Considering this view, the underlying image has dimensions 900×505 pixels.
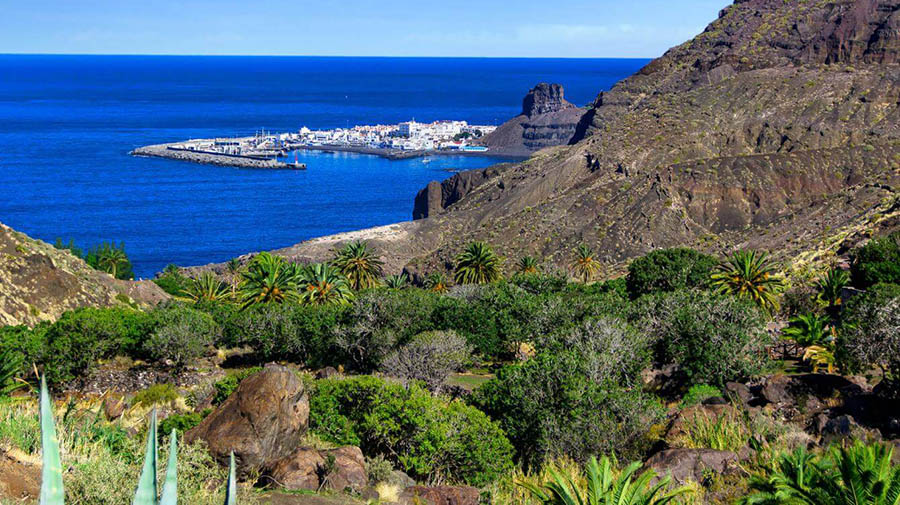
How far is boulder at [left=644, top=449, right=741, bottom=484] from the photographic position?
1836 centimetres

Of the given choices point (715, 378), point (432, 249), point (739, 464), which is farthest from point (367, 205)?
point (739, 464)

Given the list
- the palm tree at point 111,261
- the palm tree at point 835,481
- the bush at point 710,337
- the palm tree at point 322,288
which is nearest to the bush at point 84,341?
the palm tree at point 322,288

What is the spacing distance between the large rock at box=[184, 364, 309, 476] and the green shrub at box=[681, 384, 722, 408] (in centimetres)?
1409

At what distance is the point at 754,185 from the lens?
83.9m

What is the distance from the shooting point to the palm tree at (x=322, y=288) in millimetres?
50906

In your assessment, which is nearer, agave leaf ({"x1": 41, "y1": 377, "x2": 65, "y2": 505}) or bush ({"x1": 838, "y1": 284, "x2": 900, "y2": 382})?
agave leaf ({"x1": 41, "y1": 377, "x2": 65, "y2": 505})

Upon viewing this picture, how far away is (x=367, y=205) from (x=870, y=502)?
148m

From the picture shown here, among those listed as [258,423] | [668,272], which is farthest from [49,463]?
[668,272]

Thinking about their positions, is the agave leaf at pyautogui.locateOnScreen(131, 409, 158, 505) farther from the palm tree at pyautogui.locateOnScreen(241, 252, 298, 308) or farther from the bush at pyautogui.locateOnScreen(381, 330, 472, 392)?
the palm tree at pyautogui.locateOnScreen(241, 252, 298, 308)

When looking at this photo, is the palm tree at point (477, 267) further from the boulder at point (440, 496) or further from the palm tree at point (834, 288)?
the boulder at point (440, 496)

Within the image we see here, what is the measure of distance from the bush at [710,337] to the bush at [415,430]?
1223cm

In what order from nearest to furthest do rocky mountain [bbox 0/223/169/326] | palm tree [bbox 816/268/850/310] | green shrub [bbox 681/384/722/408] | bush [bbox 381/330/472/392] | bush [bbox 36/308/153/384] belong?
green shrub [bbox 681/384/722/408] < bush [bbox 381/330/472/392] < bush [bbox 36/308/153/384] < palm tree [bbox 816/268/850/310] < rocky mountain [bbox 0/223/169/326]

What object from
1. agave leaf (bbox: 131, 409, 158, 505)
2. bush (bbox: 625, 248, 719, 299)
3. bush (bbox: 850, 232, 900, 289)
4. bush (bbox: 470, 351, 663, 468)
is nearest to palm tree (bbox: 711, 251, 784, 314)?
bush (bbox: 850, 232, 900, 289)

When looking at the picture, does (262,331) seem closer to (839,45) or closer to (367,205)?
(839,45)
